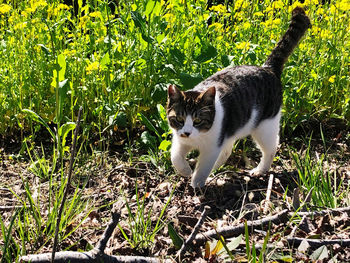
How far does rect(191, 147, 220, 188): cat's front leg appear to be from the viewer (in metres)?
3.18

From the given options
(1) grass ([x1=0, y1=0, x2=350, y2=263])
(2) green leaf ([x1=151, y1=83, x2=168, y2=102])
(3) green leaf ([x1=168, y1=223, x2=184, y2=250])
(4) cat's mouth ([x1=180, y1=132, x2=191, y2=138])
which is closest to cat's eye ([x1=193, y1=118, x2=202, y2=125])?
(4) cat's mouth ([x1=180, y1=132, x2=191, y2=138])

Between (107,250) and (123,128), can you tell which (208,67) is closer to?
(123,128)

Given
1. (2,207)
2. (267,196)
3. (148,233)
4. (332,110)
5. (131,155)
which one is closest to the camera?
(148,233)

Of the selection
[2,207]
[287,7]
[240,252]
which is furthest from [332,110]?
[2,207]

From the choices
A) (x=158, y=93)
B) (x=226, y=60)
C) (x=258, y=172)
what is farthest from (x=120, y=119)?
(x=258, y=172)

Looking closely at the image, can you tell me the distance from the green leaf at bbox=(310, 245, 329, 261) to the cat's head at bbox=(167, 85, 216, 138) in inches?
46.5

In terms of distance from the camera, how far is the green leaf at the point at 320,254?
217cm

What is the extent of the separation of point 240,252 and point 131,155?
1441mm

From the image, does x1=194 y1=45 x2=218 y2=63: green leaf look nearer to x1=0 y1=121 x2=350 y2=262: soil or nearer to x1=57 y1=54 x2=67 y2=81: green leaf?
x1=0 y1=121 x2=350 y2=262: soil

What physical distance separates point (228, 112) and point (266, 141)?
0.42 meters

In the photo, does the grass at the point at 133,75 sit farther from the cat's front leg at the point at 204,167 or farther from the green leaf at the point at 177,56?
the cat's front leg at the point at 204,167

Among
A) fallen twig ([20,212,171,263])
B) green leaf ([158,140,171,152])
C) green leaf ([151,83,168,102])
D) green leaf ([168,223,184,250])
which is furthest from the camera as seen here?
green leaf ([151,83,168,102])

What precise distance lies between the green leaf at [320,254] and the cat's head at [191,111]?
1.18 metres

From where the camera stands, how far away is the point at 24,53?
3.87m
